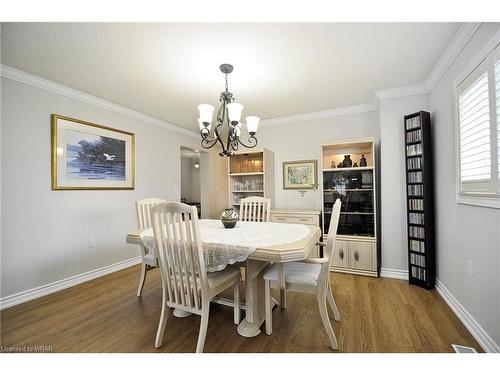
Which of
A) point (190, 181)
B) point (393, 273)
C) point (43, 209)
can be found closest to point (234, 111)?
point (43, 209)

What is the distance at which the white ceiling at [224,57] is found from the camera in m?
1.70

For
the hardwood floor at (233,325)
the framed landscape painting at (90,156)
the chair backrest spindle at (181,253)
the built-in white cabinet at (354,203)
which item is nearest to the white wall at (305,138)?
the built-in white cabinet at (354,203)

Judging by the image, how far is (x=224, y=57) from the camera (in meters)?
2.04

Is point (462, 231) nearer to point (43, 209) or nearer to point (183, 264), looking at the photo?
point (183, 264)

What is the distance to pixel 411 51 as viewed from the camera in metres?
2.00

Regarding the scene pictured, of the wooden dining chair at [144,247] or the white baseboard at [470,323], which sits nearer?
the white baseboard at [470,323]

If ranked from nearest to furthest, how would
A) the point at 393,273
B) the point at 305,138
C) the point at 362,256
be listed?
the point at 393,273 → the point at 362,256 → the point at 305,138

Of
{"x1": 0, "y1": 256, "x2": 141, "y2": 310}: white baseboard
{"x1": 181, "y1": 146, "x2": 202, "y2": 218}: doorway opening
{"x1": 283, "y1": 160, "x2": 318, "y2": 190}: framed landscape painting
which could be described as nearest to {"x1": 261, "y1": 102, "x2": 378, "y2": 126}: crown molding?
{"x1": 283, "y1": 160, "x2": 318, "y2": 190}: framed landscape painting

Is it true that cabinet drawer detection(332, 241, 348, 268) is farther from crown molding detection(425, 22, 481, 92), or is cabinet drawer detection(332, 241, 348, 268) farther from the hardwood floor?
crown molding detection(425, 22, 481, 92)

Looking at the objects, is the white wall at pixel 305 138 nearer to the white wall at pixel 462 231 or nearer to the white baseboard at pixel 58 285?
the white wall at pixel 462 231

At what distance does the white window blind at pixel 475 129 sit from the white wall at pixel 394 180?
0.89 meters

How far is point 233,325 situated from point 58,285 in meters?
2.15
